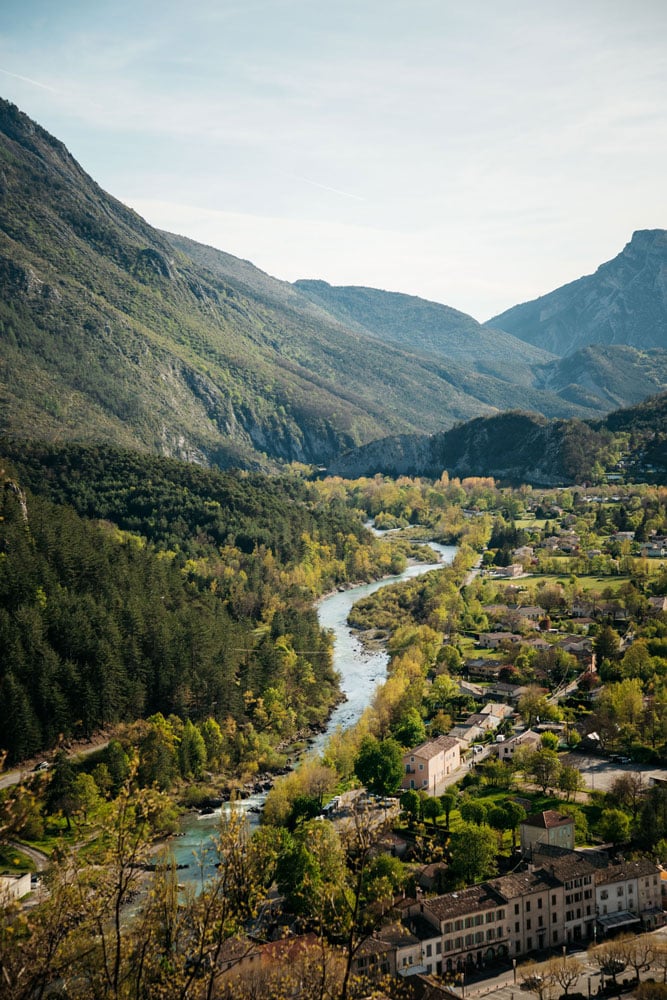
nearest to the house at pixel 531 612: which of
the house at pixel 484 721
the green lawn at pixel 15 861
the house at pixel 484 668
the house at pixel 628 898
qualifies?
the house at pixel 484 668

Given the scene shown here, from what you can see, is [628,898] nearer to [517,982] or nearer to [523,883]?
[523,883]

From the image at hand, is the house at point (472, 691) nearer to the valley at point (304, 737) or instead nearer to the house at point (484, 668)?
the valley at point (304, 737)

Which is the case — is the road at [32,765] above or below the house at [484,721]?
below

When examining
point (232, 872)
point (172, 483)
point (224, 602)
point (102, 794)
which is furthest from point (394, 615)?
point (232, 872)

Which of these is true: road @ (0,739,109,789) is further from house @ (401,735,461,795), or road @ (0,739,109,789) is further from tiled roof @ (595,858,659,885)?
tiled roof @ (595,858,659,885)

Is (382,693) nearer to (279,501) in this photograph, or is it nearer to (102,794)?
(102,794)
